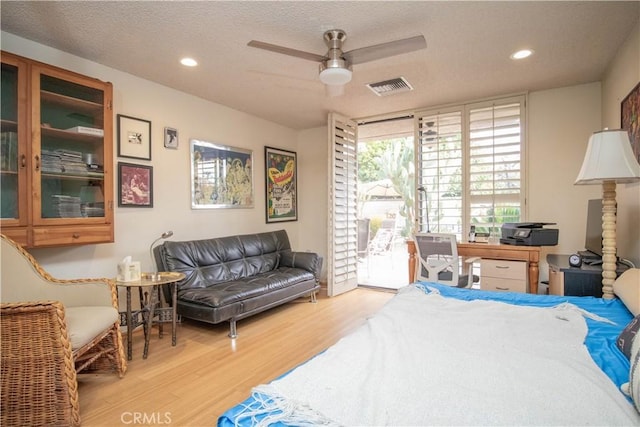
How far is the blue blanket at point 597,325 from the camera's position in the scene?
1093mm

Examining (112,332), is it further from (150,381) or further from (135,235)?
(135,235)

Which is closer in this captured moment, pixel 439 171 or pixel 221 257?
pixel 221 257

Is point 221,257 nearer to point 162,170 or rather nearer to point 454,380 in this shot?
point 162,170

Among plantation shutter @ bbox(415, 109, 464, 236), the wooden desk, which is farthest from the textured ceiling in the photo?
the wooden desk

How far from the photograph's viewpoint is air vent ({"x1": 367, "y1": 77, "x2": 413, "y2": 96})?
325 cm

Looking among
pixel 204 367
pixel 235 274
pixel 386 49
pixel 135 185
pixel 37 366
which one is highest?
pixel 386 49

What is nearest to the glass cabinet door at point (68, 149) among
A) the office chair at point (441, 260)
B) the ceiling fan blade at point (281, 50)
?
the ceiling fan blade at point (281, 50)

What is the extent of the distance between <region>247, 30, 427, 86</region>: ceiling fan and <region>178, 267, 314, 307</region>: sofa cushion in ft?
6.40

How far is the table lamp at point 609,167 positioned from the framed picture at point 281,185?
348 centimetres

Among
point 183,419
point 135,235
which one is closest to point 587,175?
point 183,419

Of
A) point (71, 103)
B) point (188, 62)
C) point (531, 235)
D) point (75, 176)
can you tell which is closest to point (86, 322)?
point (75, 176)

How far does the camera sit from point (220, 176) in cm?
396

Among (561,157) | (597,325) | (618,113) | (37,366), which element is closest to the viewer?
(597,325)

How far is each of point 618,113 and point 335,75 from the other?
2.39 m
